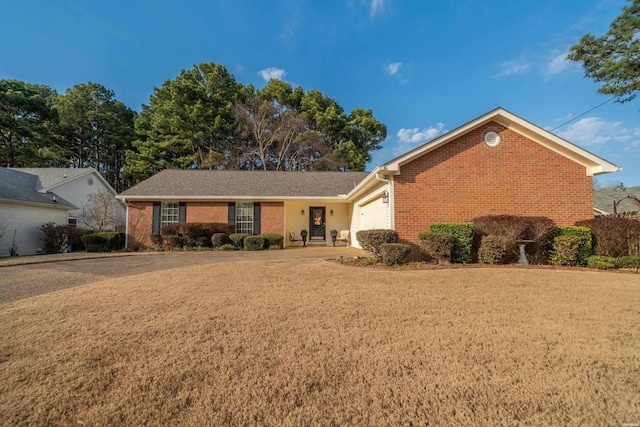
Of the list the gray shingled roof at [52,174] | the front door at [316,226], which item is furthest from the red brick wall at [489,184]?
the gray shingled roof at [52,174]

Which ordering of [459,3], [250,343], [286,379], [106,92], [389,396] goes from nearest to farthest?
[389,396]
[286,379]
[250,343]
[459,3]
[106,92]

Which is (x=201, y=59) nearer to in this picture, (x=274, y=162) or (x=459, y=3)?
(x=274, y=162)

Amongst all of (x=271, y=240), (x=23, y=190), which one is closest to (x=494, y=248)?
(x=271, y=240)

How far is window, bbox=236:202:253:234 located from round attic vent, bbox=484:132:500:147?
1046 centimetres

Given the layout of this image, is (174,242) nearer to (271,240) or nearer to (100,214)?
(271,240)

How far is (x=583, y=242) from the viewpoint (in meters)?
7.47

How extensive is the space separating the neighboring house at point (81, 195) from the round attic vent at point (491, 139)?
1898cm

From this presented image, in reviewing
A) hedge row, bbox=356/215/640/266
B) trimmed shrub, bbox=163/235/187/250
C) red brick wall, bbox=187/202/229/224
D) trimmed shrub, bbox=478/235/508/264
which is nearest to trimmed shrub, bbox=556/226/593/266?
hedge row, bbox=356/215/640/266

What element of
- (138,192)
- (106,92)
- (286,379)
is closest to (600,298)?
(286,379)

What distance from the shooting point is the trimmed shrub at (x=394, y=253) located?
7164mm

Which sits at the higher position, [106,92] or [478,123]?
[106,92]

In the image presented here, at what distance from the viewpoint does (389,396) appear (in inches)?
77.9

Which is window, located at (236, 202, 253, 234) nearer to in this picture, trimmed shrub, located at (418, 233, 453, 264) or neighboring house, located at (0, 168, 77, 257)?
trimmed shrub, located at (418, 233, 453, 264)

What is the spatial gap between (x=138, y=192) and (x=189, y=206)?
2.49 meters
